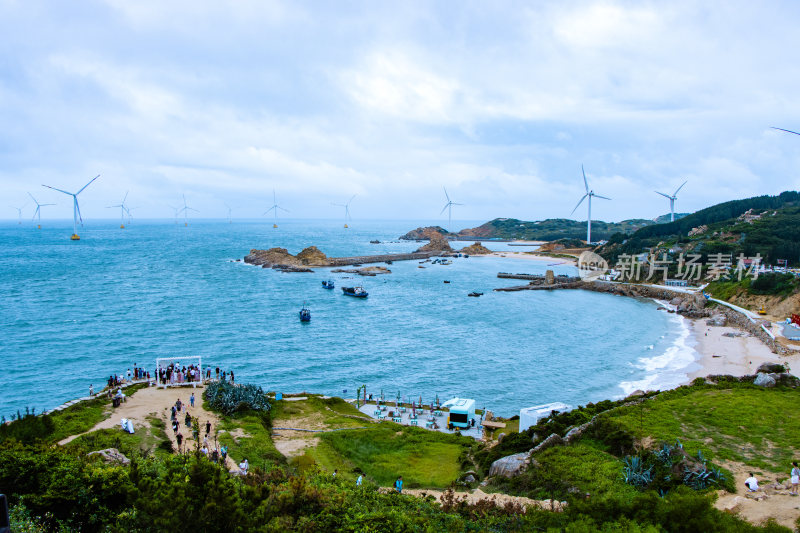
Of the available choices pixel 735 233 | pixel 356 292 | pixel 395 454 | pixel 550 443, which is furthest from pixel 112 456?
pixel 735 233

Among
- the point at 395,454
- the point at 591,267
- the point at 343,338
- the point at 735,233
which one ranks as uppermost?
the point at 735,233

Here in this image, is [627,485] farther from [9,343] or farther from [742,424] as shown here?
[9,343]

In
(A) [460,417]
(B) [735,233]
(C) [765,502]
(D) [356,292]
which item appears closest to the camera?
(C) [765,502]

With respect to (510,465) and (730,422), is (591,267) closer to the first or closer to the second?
(730,422)

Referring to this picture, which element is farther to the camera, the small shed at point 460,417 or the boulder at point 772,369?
the boulder at point 772,369

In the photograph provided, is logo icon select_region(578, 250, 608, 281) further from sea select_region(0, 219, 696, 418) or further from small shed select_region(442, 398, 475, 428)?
small shed select_region(442, 398, 475, 428)

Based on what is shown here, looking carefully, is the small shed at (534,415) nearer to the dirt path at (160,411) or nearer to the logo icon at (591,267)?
the dirt path at (160,411)

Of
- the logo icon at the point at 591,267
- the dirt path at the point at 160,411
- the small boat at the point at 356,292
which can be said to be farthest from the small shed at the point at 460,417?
the logo icon at the point at 591,267

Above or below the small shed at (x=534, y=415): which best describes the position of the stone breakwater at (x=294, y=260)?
above
